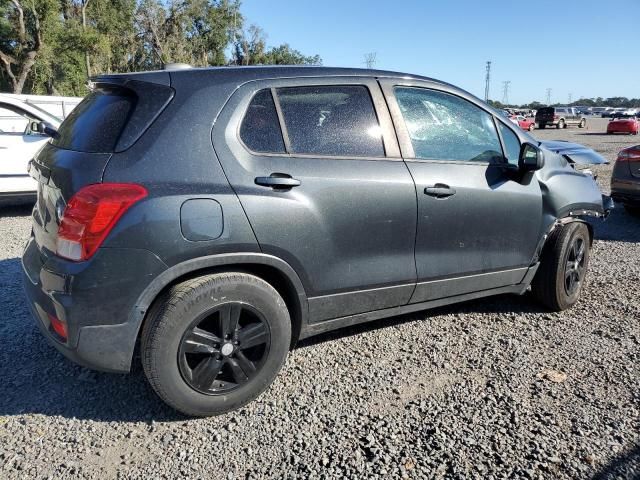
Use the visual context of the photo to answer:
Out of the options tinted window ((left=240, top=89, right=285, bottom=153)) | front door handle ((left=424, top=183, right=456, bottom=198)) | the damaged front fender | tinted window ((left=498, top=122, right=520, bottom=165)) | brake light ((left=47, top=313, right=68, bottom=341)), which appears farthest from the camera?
the damaged front fender

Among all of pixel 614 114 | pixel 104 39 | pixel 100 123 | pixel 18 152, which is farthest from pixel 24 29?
pixel 614 114

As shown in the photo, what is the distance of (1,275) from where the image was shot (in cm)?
490

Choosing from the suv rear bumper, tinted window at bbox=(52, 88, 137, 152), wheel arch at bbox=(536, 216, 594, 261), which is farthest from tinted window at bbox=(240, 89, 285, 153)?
wheel arch at bbox=(536, 216, 594, 261)

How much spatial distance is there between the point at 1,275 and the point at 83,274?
320 cm

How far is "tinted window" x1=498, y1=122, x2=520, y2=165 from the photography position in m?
3.79

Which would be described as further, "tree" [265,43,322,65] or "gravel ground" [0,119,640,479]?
"tree" [265,43,322,65]

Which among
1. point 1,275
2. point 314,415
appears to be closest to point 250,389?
point 314,415

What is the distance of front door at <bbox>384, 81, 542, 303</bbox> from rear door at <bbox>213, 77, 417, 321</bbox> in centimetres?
14

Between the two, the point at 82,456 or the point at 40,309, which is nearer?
the point at 82,456

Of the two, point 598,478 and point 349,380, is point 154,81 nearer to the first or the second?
point 349,380

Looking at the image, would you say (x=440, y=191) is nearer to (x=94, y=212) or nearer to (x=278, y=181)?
(x=278, y=181)

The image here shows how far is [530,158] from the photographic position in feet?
11.8

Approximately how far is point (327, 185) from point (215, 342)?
106 centimetres

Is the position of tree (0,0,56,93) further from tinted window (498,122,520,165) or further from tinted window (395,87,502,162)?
tinted window (498,122,520,165)
